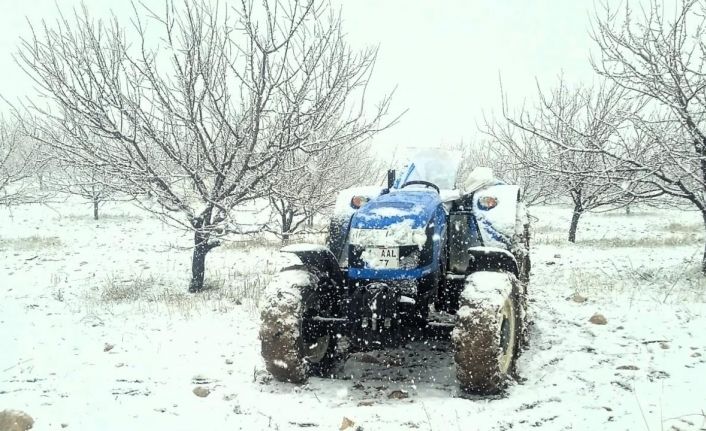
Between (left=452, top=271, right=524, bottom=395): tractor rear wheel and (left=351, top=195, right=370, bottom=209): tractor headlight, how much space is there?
1.76 metres

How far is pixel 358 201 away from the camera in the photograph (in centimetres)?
546

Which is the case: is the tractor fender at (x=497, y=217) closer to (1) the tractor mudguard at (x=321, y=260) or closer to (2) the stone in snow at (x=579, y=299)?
(1) the tractor mudguard at (x=321, y=260)

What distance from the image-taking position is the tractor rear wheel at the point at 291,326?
158 inches

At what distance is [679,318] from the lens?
5305 mm

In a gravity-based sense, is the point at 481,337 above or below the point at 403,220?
below

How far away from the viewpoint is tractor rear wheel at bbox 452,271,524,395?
3.66 meters

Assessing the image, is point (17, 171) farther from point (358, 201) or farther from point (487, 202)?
point (487, 202)

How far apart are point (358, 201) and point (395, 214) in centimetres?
136

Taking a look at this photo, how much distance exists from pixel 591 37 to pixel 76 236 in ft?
51.4

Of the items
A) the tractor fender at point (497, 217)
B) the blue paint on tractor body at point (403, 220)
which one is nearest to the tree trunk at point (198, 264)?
the blue paint on tractor body at point (403, 220)

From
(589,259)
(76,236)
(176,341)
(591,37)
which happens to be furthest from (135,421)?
(76,236)

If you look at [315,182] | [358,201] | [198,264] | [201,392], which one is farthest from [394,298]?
[315,182]

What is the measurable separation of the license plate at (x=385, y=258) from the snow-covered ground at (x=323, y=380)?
37.6 inches

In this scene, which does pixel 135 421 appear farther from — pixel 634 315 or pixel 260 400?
pixel 634 315
